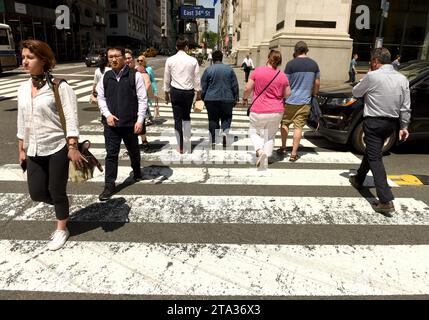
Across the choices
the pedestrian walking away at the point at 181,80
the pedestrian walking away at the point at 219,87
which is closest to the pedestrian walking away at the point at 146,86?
the pedestrian walking away at the point at 181,80

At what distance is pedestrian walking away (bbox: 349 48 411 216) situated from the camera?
426 centimetres

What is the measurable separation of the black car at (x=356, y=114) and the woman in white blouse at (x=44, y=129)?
16.7 feet

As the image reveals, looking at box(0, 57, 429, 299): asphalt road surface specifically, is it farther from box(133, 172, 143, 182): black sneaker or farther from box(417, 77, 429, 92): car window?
box(417, 77, 429, 92): car window

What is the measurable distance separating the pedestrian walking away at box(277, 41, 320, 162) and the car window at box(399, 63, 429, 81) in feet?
6.76

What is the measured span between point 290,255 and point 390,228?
1.39 meters

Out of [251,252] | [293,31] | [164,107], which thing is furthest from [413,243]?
[293,31]

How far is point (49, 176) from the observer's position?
331 centimetres

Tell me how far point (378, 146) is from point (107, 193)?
3.49 meters

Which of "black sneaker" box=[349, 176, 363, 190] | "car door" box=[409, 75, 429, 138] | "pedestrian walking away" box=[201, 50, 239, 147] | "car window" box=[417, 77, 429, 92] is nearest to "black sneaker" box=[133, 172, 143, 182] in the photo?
"pedestrian walking away" box=[201, 50, 239, 147]

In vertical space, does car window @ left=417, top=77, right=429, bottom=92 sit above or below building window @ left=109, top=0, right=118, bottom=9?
below

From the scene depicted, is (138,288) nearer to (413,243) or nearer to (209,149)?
(413,243)

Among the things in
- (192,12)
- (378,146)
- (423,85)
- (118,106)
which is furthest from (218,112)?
(192,12)

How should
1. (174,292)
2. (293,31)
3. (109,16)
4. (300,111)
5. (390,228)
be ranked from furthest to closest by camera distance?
(109,16)
(293,31)
(300,111)
(390,228)
(174,292)

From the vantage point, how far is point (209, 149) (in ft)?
24.1
